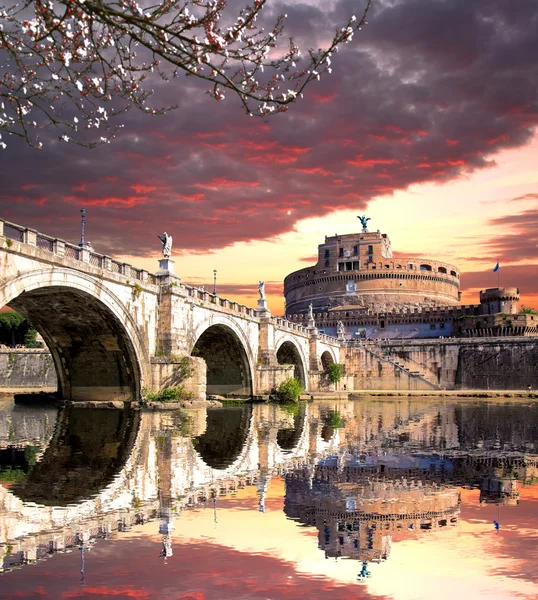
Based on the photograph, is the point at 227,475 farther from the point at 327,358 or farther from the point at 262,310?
the point at 327,358

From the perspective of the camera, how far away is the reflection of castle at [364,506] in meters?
9.48

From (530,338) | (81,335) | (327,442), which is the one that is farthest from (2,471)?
(530,338)

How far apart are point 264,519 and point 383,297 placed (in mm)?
114482

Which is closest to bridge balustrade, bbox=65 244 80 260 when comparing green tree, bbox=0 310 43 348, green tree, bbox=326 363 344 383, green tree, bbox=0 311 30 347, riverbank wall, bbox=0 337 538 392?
green tree, bbox=326 363 344 383

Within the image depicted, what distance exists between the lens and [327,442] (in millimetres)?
21953

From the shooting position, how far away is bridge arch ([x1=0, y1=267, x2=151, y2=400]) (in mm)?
29062

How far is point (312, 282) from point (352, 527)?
12321cm

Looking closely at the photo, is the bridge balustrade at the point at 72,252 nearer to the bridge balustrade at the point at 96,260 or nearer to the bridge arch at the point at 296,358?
the bridge balustrade at the point at 96,260

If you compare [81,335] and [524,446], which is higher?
[81,335]

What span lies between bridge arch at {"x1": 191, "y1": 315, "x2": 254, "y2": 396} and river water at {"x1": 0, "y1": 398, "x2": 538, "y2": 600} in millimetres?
25080

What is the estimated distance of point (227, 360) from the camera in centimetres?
4891

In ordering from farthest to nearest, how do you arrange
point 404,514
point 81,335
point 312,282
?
point 312,282
point 81,335
point 404,514

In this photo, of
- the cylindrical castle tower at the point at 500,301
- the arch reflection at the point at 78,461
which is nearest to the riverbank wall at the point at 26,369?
the arch reflection at the point at 78,461

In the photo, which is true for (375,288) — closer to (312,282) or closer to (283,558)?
(312,282)
